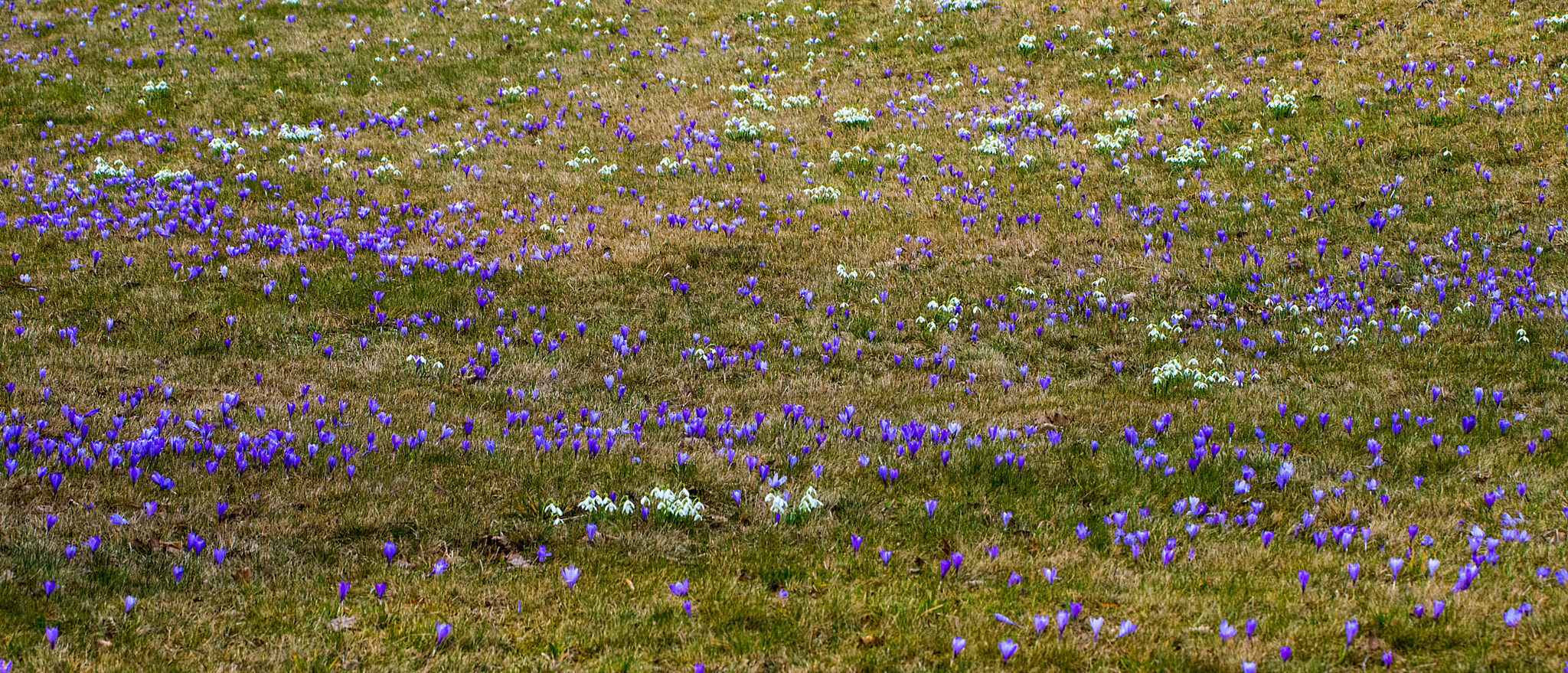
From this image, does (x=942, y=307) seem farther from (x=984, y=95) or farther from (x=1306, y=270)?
(x=984, y=95)

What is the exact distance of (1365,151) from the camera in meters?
14.2

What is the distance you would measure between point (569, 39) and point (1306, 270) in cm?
1484

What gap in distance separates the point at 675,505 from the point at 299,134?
39.9ft

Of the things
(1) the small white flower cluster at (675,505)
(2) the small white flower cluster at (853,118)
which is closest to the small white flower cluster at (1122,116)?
(2) the small white flower cluster at (853,118)

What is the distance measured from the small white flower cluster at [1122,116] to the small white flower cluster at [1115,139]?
0.29m

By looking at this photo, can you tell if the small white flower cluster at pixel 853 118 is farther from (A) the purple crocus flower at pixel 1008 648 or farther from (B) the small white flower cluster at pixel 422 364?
(A) the purple crocus flower at pixel 1008 648

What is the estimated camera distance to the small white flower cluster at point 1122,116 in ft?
53.1

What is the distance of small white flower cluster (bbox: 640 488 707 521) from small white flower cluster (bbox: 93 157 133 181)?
11.1 m

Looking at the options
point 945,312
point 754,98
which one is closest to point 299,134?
point 754,98

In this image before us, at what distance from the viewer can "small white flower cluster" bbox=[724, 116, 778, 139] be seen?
16.7 m

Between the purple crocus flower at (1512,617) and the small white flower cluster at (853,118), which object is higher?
the purple crocus flower at (1512,617)

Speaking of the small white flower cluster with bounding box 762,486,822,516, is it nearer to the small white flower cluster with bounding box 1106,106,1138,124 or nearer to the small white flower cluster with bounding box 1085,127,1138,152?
the small white flower cluster with bounding box 1085,127,1138,152

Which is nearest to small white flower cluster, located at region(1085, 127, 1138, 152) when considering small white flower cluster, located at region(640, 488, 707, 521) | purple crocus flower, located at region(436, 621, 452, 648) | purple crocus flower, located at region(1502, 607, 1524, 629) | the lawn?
the lawn

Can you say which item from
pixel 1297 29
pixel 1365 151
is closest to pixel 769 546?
pixel 1365 151
